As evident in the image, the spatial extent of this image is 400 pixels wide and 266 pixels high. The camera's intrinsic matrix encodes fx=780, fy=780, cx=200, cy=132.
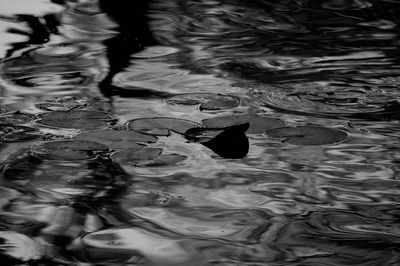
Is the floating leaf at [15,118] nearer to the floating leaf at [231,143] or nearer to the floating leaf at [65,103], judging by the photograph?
the floating leaf at [65,103]

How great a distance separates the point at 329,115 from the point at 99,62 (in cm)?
99

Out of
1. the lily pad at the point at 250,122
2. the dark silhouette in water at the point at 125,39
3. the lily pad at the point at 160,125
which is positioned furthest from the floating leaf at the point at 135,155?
the dark silhouette in water at the point at 125,39

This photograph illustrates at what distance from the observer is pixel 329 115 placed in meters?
2.39

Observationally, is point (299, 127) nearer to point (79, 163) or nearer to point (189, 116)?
point (189, 116)

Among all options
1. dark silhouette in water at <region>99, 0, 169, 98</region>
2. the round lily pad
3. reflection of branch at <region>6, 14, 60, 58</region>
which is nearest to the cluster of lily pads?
the round lily pad

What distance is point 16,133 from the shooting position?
7.18 ft

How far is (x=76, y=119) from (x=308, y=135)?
26.6 inches

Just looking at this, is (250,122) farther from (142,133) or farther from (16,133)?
(16,133)

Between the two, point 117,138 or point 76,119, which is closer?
point 117,138

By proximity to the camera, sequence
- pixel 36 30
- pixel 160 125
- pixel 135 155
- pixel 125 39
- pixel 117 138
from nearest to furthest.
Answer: pixel 135 155, pixel 117 138, pixel 160 125, pixel 125 39, pixel 36 30

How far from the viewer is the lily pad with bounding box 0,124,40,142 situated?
2.15 m

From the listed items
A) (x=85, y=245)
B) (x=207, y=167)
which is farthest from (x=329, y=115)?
(x=85, y=245)

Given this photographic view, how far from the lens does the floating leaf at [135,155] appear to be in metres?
2.01

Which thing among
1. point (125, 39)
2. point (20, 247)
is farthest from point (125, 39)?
point (20, 247)
